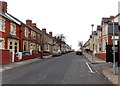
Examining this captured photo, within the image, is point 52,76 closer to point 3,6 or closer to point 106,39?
point 3,6

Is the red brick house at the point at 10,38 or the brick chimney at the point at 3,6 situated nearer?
the red brick house at the point at 10,38

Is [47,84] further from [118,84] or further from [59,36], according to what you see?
[59,36]

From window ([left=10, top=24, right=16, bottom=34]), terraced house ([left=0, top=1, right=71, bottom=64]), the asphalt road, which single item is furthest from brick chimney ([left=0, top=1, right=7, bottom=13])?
the asphalt road

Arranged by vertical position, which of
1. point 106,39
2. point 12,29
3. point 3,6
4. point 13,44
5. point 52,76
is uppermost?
point 3,6

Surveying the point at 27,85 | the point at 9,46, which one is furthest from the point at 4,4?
the point at 27,85

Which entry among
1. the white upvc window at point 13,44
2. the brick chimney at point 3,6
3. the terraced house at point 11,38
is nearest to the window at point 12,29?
the terraced house at point 11,38

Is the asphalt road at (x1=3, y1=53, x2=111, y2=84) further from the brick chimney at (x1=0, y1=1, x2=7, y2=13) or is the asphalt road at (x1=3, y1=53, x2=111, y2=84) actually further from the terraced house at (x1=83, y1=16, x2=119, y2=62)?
the brick chimney at (x1=0, y1=1, x2=7, y2=13)

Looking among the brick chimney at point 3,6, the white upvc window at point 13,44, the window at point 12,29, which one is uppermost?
the brick chimney at point 3,6

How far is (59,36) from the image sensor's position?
97375mm

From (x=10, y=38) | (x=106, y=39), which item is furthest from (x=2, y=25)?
(x=106, y=39)

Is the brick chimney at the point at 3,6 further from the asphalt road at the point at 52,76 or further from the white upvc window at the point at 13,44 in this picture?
the asphalt road at the point at 52,76

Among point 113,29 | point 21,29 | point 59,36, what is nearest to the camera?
point 113,29

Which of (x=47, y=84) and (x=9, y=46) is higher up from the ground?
(x=9, y=46)

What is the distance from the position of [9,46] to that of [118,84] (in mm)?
21431
